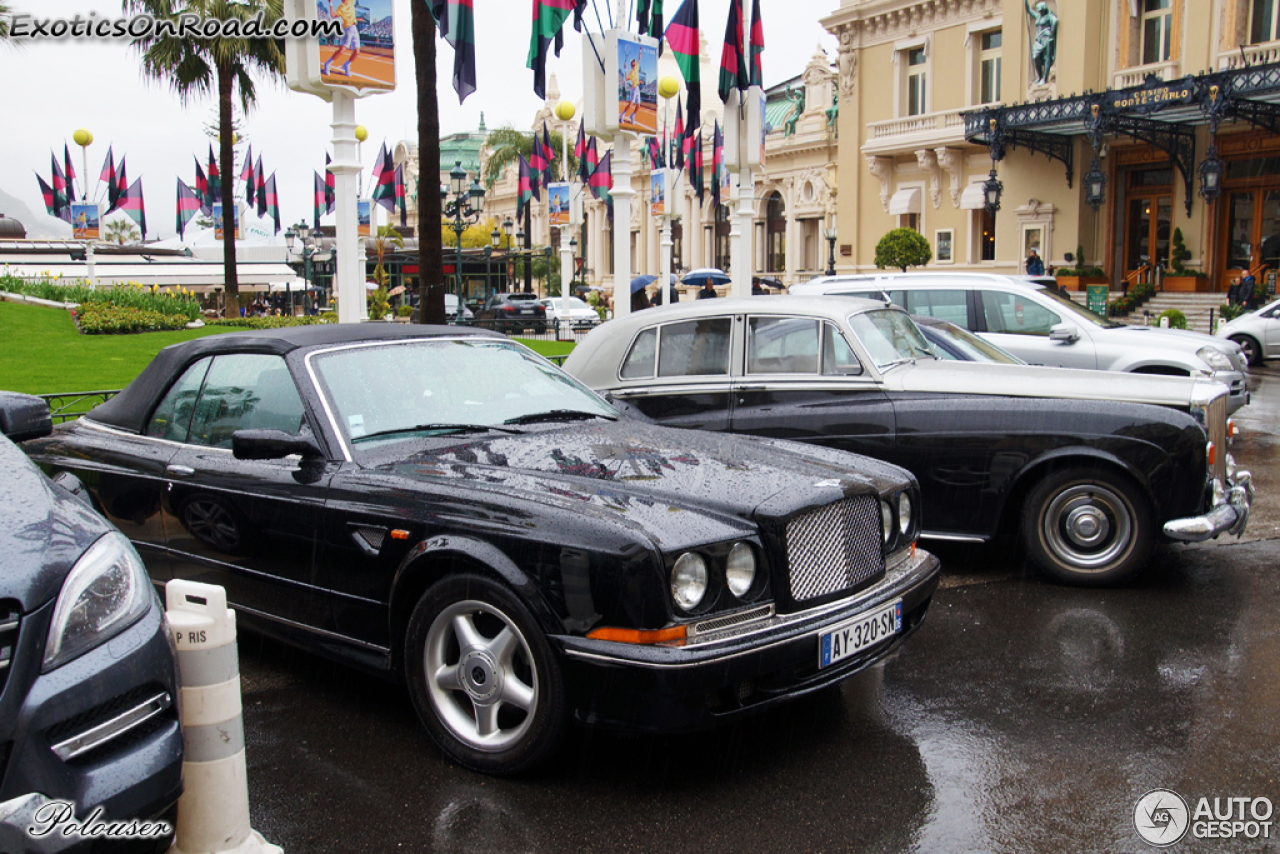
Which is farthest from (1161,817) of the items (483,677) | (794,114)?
(794,114)

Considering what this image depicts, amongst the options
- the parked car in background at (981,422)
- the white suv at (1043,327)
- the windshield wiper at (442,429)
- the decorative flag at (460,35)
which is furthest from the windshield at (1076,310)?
the windshield wiper at (442,429)

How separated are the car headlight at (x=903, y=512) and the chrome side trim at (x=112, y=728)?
9.01 ft

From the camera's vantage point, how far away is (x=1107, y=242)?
33375mm

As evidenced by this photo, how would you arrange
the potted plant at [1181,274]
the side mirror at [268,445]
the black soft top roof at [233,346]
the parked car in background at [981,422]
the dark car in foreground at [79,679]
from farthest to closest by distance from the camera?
the potted plant at [1181,274] → the parked car in background at [981,422] → the black soft top roof at [233,346] → the side mirror at [268,445] → the dark car in foreground at [79,679]

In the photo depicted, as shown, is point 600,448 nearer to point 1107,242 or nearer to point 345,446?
point 345,446

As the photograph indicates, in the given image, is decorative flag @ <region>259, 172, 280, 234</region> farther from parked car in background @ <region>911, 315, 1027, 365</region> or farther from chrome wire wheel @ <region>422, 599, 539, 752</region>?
chrome wire wheel @ <region>422, 599, 539, 752</region>

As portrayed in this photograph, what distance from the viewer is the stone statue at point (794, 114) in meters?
51.3

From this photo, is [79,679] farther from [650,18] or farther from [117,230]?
[117,230]

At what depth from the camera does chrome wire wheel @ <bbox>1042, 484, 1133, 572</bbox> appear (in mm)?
5777

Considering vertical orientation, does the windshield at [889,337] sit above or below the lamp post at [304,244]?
below

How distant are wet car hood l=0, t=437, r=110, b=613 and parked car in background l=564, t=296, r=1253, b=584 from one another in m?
4.32

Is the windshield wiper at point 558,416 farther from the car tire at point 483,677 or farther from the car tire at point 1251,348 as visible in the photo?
the car tire at point 1251,348

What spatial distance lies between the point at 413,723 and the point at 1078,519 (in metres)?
3.91

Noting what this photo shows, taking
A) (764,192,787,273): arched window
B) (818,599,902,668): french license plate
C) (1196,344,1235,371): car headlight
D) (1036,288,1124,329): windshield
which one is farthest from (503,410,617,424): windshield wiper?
(764,192,787,273): arched window
